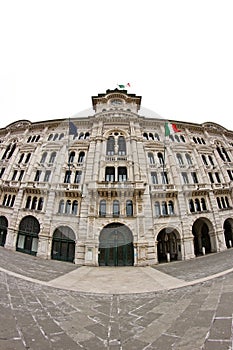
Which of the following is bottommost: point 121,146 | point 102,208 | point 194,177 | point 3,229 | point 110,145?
point 3,229

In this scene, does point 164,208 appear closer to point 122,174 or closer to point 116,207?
point 116,207

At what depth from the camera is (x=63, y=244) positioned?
1781 cm

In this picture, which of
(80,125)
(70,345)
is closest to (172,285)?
(70,345)

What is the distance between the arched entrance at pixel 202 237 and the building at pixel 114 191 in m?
0.12

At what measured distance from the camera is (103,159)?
65.9ft

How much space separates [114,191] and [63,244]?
312 inches

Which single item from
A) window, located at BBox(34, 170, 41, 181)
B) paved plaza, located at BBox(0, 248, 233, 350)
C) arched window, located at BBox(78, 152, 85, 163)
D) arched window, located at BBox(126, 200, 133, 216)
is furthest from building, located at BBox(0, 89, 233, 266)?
paved plaza, located at BBox(0, 248, 233, 350)

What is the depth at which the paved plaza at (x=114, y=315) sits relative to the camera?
13.4 feet

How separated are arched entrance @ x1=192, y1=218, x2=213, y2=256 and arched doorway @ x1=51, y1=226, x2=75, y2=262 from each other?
49.5 ft

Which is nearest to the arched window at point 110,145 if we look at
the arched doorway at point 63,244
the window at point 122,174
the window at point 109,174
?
the window at point 109,174

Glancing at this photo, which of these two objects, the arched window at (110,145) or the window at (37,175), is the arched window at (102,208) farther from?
the window at (37,175)

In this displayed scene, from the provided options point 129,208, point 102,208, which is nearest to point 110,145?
point 102,208

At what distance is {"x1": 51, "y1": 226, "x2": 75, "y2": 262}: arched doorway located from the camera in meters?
17.4

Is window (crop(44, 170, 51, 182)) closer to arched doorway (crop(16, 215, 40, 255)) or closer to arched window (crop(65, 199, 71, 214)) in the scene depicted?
arched window (crop(65, 199, 71, 214))
